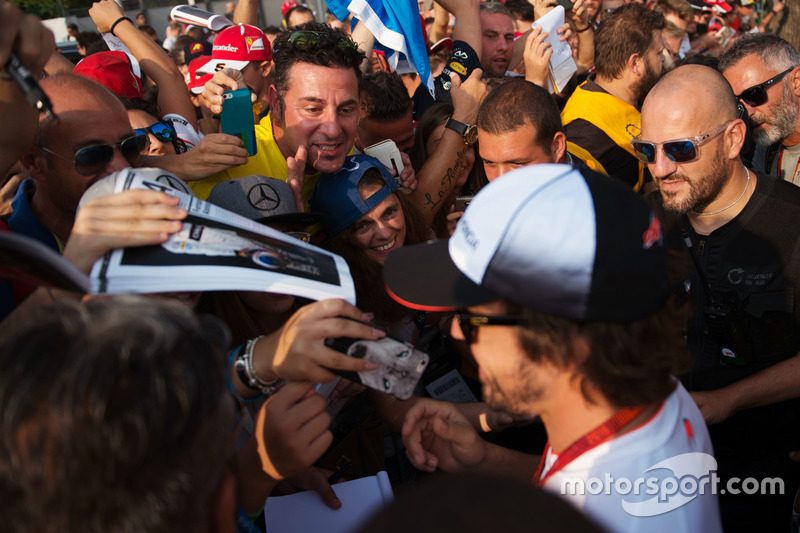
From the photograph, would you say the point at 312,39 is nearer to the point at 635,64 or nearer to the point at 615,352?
the point at 615,352

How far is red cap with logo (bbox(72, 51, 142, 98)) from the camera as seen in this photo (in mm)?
3791

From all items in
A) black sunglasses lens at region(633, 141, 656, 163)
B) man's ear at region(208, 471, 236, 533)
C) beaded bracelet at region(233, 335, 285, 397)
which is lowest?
black sunglasses lens at region(633, 141, 656, 163)

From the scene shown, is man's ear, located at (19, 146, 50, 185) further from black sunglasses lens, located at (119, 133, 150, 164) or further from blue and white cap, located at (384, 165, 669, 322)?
blue and white cap, located at (384, 165, 669, 322)

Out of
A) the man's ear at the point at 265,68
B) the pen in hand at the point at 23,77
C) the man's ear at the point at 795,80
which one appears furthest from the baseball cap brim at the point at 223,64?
the man's ear at the point at 795,80

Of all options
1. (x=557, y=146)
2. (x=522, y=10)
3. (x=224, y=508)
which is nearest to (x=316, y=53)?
(x=557, y=146)

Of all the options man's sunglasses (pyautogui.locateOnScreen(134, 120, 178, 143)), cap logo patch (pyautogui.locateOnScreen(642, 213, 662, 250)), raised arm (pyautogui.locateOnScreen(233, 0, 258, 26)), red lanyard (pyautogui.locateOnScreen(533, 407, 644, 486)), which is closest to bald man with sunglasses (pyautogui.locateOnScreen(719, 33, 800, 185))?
cap logo patch (pyautogui.locateOnScreen(642, 213, 662, 250))

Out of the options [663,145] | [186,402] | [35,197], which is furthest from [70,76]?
[663,145]

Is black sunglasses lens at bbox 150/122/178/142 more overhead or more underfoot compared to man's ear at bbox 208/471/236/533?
more underfoot

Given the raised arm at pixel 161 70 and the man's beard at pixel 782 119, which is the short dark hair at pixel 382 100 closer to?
the raised arm at pixel 161 70

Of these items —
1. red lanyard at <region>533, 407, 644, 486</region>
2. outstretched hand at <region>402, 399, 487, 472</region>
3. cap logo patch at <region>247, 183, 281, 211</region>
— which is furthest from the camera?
cap logo patch at <region>247, 183, 281, 211</region>

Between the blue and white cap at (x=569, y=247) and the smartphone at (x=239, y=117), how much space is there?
62.4 inches

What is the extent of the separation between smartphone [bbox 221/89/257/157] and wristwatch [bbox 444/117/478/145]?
145 cm

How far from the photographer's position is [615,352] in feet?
4.67

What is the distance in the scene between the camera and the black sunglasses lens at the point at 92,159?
2.13m
